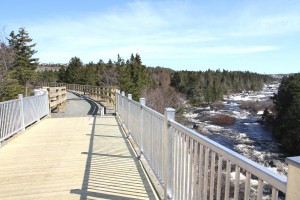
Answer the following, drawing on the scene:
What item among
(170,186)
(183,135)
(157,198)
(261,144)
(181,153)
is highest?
(183,135)

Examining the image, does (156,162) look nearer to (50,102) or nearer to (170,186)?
(170,186)

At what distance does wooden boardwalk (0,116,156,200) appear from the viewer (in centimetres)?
380

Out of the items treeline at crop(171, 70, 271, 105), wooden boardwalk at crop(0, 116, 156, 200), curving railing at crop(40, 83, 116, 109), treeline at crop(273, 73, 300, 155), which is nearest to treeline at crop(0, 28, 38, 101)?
curving railing at crop(40, 83, 116, 109)

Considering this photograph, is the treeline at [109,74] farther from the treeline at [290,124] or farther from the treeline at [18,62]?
the treeline at [290,124]

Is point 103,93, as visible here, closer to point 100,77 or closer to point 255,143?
point 255,143

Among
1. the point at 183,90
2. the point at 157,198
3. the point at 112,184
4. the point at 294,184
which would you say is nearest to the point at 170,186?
the point at 157,198

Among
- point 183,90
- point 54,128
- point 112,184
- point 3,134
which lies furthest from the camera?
point 183,90

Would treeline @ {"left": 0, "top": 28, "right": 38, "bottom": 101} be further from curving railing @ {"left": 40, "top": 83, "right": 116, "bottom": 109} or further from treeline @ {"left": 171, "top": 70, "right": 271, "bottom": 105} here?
treeline @ {"left": 171, "top": 70, "right": 271, "bottom": 105}

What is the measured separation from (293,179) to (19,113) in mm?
8120

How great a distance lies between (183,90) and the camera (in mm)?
77125

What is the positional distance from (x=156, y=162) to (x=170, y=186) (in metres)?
0.79

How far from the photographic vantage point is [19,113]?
26.6 ft

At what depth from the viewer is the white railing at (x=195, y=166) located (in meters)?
1.57

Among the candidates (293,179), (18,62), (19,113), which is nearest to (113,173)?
(293,179)
